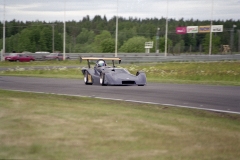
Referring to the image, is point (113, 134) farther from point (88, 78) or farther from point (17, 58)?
point (17, 58)

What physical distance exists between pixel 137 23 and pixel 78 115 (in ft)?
367

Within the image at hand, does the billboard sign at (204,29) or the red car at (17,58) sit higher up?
the billboard sign at (204,29)

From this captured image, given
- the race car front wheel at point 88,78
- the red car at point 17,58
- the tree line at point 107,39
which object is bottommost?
the red car at point 17,58

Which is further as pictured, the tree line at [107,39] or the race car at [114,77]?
the tree line at [107,39]

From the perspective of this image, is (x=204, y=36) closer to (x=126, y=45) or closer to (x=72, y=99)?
(x=126, y=45)

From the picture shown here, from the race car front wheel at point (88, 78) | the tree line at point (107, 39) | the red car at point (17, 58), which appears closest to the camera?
the race car front wheel at point (88, 78)

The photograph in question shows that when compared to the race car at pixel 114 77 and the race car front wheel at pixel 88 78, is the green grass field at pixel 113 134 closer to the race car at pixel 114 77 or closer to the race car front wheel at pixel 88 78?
the race car at pixel 114 77

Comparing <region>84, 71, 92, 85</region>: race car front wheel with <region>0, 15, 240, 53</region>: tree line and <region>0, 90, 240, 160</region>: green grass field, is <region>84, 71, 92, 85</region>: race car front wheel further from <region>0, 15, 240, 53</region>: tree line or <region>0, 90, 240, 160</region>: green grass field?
<region>0, 15, 240, 53</region>: tree line

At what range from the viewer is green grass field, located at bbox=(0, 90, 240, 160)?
7.23 meters

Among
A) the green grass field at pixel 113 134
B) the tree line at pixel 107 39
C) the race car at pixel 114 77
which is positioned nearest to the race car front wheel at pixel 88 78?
the race car at pixel 114 77

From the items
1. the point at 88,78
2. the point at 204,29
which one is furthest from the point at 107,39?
the point at 88,78

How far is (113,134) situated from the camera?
27.6 feet

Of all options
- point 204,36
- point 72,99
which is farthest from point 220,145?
point 204,36

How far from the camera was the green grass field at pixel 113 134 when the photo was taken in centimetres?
723
